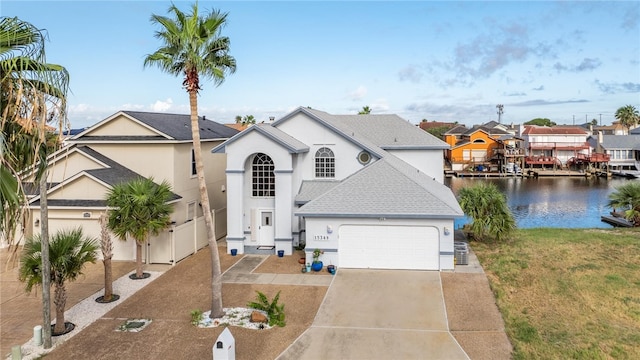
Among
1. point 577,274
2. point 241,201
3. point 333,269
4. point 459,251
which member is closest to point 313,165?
point 241,201

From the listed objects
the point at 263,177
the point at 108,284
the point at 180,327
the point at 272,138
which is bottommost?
the point at 180,327

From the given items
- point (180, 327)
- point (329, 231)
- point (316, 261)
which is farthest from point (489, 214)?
point (180, 327)

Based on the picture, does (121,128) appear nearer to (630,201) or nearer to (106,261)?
(106,261)

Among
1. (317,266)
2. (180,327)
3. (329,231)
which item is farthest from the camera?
(329,231)

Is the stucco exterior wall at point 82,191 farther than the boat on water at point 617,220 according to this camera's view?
No

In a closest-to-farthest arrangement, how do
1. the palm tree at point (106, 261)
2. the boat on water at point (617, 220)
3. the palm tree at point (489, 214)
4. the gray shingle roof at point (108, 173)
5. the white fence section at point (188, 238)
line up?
the palm tree at point (106, 261) → the gray shingle roof at point (108, 173) → the white fence section at point (188, 238) → the palm tree at point (489, 214) → the boat on water at point (617, 220)

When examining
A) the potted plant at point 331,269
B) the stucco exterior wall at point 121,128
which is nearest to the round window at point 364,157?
the potted plant at point 331,269

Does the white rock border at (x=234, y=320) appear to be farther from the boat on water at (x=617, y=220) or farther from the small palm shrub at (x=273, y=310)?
the boat on water at (x=617, y=220)
